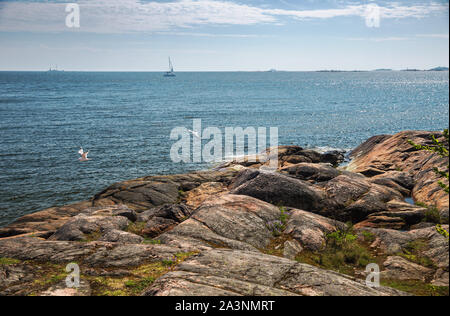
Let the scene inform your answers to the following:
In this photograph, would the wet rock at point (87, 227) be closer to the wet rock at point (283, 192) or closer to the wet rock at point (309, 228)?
the wet rock at point (283, 192)

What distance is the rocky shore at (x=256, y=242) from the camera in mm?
9336

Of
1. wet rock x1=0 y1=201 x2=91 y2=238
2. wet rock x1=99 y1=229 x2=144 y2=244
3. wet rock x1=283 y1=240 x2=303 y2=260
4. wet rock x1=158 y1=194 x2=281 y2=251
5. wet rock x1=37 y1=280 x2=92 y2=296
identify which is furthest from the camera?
wet rock x1=0 y1=201 x2=91 y2=238

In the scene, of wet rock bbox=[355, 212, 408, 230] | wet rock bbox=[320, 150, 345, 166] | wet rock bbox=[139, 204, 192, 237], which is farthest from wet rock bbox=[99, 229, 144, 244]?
wet rock bbox=[320, 150, 345, 166]

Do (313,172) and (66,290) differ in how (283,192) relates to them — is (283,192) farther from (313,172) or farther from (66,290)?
(66,290)

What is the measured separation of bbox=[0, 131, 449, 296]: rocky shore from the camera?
9336 millimetres

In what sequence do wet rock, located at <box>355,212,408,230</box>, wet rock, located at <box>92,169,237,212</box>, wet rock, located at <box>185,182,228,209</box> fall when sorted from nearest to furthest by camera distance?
→ wet rock, located at <box>355,212,408,230</box>
wet rock, located at <box>92,169,237,212</box>
wet rock, located at <box>185,182,228,209</box>

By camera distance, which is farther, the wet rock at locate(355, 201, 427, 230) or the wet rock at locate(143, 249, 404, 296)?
the wet rock at locate(355, 201, 427, 230)
